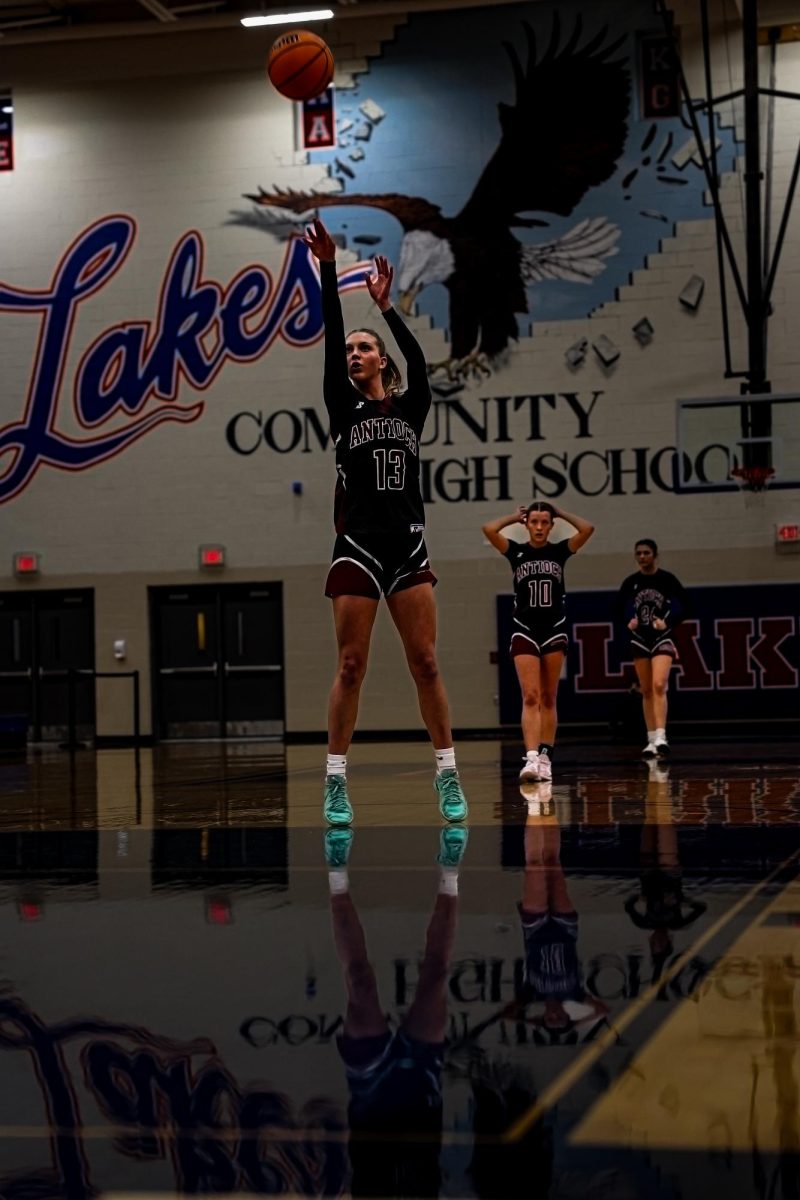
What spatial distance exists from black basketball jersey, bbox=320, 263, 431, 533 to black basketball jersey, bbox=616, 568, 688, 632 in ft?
24.1

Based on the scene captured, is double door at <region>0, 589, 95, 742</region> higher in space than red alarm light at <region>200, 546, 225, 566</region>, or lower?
lower

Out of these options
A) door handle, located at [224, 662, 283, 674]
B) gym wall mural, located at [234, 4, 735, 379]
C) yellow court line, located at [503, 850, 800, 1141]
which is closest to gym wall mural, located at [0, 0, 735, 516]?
gym wall mural, located at [234, 4, 735, 379]

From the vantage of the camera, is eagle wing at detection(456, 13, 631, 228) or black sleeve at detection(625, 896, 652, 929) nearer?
black sleeve at detection(625, 896, 652, 929)

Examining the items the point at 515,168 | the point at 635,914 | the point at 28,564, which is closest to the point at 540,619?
the point at 635,914

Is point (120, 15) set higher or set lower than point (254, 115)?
higher

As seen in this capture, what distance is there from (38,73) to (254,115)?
354cm

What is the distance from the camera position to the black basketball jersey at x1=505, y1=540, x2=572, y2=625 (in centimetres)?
1018

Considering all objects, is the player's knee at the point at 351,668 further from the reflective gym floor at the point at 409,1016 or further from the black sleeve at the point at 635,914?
the black sleeve at the point at 635,914

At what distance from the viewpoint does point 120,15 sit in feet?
73.4

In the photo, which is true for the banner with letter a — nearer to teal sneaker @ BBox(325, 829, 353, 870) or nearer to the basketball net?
the basketball net

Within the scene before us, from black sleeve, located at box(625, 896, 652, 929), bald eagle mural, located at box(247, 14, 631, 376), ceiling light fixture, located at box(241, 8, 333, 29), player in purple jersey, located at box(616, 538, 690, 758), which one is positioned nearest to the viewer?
black sleeve, located at box(625, 896, 652, 929)

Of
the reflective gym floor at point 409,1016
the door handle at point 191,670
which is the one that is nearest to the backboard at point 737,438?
the door handle at point 191,670

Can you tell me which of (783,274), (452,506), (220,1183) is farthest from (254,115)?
(220,1183)

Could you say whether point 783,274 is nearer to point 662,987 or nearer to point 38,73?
point 38,73
